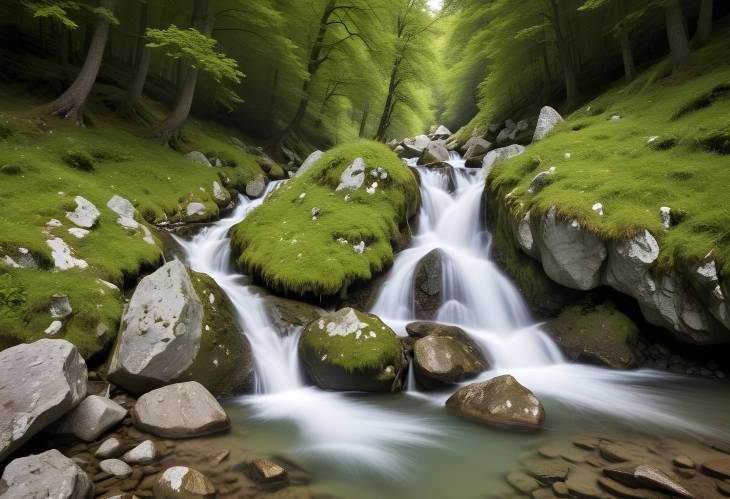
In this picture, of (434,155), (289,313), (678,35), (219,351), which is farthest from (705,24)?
(219,351)

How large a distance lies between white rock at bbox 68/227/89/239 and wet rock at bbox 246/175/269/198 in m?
7.83

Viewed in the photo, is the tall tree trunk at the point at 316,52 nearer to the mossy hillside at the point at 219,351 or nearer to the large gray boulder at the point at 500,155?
the large gray boulder at the point at 500,155

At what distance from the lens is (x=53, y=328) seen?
5309mm

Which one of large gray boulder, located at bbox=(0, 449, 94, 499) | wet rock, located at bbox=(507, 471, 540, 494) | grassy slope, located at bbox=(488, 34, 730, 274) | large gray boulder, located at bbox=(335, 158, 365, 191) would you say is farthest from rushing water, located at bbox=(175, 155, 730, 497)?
large gray boulder, located at bbox=(335, 158, 365, 191)

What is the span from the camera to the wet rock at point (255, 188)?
1523 cm

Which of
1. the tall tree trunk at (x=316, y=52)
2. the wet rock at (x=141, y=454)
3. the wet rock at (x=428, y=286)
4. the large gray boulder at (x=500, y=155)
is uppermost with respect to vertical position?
the tall tree trunk at (x=316, y=52)

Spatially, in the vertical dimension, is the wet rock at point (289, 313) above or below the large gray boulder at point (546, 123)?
below

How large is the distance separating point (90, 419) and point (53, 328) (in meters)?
1.73

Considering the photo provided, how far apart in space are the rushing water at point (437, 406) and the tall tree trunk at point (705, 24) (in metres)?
9.32

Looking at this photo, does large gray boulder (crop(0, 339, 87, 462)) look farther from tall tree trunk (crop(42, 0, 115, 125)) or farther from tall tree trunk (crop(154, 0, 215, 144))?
tall tree trunk (crop(154, 0, 215, 144))

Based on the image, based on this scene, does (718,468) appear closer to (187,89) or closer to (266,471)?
(266,471)

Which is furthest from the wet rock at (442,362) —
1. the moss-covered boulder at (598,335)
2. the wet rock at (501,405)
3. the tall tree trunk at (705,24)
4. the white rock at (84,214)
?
the tall tree trunk at (705,24)

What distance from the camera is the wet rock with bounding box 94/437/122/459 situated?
3.99 metres

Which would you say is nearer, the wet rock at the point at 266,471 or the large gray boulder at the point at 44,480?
the large gray boulder at the point at 44,480
